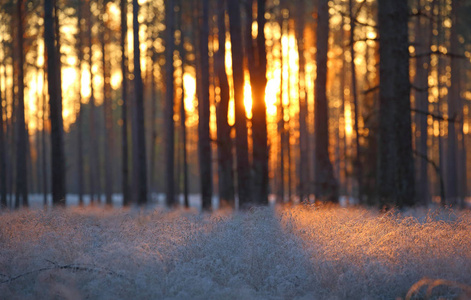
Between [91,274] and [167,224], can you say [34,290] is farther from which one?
[167,224]

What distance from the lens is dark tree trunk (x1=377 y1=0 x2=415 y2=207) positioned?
37.1ft

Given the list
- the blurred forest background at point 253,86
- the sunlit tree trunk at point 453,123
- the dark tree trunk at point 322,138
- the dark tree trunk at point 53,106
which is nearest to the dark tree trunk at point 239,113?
the blurred forest background at point 253,86

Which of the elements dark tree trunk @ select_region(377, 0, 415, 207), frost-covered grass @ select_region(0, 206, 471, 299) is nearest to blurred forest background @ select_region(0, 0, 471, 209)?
dark tree trunk @ select_region(377, 0, 415, 207)

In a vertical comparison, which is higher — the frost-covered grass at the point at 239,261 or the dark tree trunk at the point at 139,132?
the dark tree trunk at the point at 139,132

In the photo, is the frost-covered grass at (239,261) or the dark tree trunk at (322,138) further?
the dark tree trunk at (322,138)

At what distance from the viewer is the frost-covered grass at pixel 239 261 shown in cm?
583

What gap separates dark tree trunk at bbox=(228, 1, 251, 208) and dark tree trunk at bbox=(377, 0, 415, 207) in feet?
15.1

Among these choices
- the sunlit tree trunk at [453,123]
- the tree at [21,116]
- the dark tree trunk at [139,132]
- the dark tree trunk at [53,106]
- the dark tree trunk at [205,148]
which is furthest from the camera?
the sunlit tree trunk at [453,123]

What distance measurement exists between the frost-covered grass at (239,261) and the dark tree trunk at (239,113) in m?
6.92

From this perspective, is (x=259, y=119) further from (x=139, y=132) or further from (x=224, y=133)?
(x=139, y=132)

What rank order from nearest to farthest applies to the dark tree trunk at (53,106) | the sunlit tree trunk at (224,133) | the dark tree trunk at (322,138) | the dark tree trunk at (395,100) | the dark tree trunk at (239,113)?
the dark tree trunk at (395,100)
the dark tree trunk at (53,106)
the dark tree trunk at (239,113)
the dark tree trunk at (322,138)
the sunlit tree trunk at (224,133)

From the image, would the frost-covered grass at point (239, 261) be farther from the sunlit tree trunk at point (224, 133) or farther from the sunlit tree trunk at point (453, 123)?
the sunlit tree trunk at point (453, 123)

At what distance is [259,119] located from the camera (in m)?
13.9

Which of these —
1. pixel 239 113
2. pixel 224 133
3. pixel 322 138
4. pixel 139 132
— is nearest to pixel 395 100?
pixel 239 113
